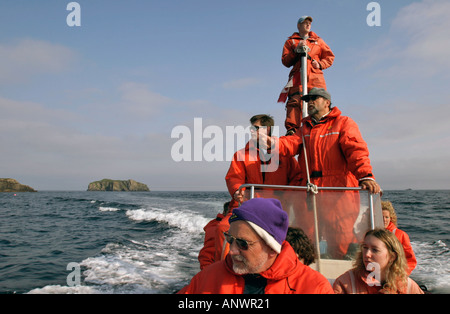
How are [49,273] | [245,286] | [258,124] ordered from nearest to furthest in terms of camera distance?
[245,286] → [258,124] → [49,273]

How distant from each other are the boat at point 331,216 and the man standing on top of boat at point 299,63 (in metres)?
2.27

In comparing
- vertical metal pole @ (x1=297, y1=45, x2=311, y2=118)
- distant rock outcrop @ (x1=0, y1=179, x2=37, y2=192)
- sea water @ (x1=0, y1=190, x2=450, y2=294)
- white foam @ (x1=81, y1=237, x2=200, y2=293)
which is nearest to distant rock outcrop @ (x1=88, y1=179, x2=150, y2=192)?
distant rock outcrop @ (x1=0, y1=179, x2=37, y2=192)

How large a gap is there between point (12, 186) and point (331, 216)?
531 feet

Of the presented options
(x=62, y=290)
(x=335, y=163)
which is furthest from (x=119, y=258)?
(x=335, y=163)

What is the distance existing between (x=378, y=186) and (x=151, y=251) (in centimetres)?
925

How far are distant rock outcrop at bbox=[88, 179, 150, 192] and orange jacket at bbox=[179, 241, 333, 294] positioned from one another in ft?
Result: 560

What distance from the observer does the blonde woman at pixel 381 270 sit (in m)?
2.41

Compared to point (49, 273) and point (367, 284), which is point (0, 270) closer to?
point (49, 273)

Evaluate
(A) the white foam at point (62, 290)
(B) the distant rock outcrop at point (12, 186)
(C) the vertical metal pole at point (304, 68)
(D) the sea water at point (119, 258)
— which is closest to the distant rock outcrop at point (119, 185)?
(B) the distant rock outcrop at point (12, 186)

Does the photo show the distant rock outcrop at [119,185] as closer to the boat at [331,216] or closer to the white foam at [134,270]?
the white foam at [134,270]

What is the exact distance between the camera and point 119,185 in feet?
547

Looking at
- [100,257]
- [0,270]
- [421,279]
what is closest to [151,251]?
[100,257]

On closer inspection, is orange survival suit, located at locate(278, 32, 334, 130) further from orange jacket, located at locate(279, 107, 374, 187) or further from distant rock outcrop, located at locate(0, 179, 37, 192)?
distant rock outcrop, located at locate(0, 179, 37, 192)
